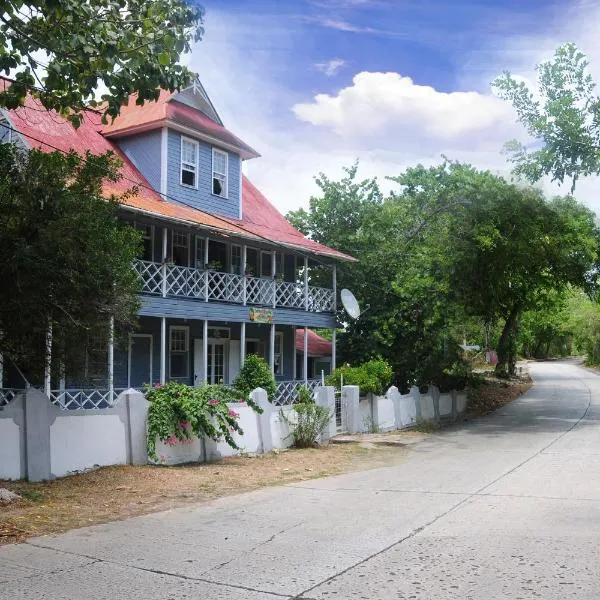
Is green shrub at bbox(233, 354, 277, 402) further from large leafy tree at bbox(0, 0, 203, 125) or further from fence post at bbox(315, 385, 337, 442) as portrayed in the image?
large leafy tree at bbox(0, 0, 203, 125)

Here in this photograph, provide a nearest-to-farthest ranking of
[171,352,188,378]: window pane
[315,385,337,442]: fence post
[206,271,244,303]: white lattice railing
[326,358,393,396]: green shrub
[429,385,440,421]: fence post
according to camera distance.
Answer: [315,385,337,442]: fence post
[326,358,393,396]: green shrub
[206,271,244,303]: white lattice railing
[171,352,188,378]: window pane
[429,385,440,421]: fence post

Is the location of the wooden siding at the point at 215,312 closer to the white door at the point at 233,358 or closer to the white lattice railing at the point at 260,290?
the white lattice railing at the point at 260,290

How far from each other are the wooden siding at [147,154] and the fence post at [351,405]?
8.24 metres

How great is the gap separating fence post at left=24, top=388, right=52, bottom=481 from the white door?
13.7 meters

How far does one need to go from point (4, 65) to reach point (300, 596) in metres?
7.25

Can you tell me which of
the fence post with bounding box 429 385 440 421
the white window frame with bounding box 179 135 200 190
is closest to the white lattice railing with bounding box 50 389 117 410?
the white window frame with bounding box 179 135 200 190

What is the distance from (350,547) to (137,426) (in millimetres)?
6062

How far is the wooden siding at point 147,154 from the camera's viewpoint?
68.0 ft

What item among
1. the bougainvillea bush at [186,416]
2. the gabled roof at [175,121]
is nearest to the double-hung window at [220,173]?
the gabled roof at [175,121]

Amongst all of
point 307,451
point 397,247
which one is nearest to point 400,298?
point 397,247

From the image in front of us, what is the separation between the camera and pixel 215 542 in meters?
6.88

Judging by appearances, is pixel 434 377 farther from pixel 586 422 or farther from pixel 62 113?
→ pixel 62 113

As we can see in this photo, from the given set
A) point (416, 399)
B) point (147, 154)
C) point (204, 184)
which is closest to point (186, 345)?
point (204, 184)

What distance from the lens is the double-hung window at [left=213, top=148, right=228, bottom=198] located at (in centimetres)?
2244
